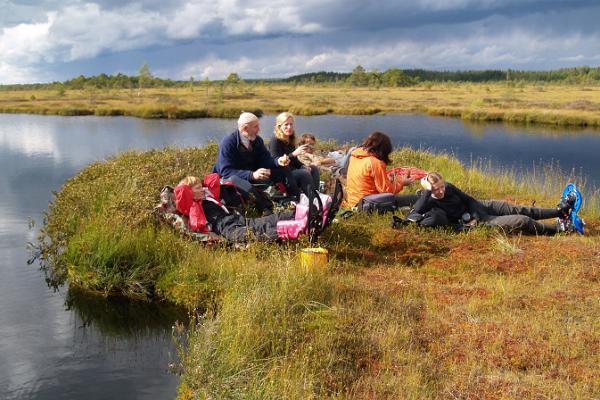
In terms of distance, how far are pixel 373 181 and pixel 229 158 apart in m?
2.39

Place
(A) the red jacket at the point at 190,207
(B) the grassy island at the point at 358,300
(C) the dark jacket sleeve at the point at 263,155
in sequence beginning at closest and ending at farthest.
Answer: (B) the grassy island at the point at 358,300 → (A) the red jacket at the point at 190,207 → (C) the dark jacket sleeve at the point at 263,155

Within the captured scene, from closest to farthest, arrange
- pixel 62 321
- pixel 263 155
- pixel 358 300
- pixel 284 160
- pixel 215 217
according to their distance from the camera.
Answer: pixel 358 300
pixel 62 321
pixel 215 217
pixel 284 160
pixel 263 155

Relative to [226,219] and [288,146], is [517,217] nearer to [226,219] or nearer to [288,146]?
[288,146]

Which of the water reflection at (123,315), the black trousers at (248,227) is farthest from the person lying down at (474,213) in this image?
the water reflection at (123,315)

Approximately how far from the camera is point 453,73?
159750 millimetres

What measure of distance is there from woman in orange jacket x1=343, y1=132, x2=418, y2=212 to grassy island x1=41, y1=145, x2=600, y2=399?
1.52 ft

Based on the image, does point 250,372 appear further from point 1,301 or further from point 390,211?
point 390,211

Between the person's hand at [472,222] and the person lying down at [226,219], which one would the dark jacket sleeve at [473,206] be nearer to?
the person's hand at [472,222]

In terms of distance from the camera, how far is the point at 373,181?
9.08m

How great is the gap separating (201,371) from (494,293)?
328 cm

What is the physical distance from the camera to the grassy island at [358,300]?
4230mm

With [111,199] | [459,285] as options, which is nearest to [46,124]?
[111,199]

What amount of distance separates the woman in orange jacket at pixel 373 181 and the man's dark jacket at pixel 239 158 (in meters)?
1.40

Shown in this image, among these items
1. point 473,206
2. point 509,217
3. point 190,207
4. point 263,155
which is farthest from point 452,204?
point 190,207
